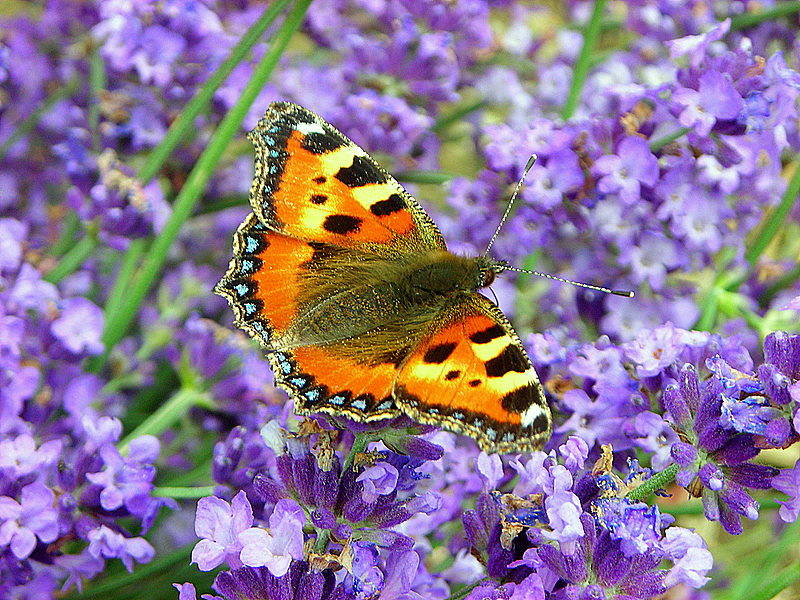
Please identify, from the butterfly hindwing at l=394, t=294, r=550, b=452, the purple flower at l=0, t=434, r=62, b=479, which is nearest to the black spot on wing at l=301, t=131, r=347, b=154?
the butterfly hindwing at l=394, t=294, r=550, b=452

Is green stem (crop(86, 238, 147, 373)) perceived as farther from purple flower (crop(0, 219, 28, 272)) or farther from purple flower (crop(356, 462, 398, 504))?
purple flower (crop(356, 462, 398, 504))

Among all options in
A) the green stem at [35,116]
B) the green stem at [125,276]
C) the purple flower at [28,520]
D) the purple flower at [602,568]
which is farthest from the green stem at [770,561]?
the green stem at [35,116]

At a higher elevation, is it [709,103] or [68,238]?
[709,103]

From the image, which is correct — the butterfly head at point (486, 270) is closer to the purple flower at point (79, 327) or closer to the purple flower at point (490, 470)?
the purple flower at point (490, 470)

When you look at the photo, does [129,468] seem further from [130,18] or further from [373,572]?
[130,18]

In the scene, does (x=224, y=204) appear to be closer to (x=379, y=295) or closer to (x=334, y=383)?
(x=379, y=295)

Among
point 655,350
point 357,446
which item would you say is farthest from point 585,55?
point 357,446
